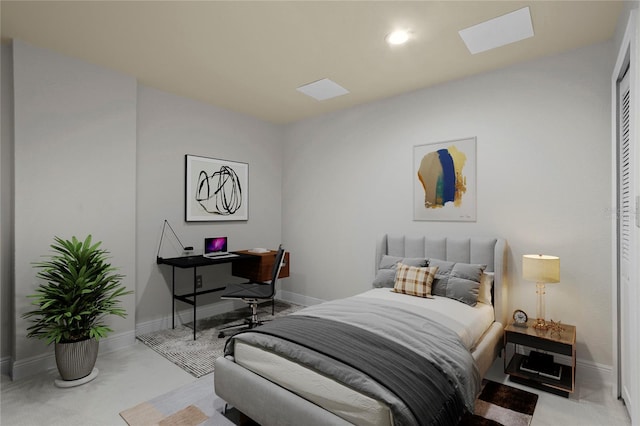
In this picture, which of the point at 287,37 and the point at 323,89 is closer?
the point at 287,37

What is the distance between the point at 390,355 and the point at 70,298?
2.53m

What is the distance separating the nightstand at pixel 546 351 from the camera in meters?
2.48

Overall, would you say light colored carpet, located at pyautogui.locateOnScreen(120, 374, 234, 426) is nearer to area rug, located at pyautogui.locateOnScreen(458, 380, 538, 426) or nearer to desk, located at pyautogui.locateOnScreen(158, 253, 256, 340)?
desk, located at pyautogui.locateOnScreen(158, 253, 256, 340)

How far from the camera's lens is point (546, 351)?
2.69m

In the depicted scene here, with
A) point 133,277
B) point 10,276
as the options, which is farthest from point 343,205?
point 10,276

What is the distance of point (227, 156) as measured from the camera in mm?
4566

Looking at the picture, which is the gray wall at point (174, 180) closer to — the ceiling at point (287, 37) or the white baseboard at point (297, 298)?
the ceiling at point (287, 37)

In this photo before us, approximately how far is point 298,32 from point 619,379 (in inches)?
141

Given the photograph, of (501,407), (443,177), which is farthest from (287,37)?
(501,407)

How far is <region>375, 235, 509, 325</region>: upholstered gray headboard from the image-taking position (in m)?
3.05

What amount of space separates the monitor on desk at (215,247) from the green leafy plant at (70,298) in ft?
4.70

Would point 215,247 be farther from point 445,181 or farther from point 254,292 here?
point 445,181

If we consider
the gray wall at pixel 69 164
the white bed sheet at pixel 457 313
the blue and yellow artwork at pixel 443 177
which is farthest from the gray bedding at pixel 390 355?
the gray wall at pixel 69 164

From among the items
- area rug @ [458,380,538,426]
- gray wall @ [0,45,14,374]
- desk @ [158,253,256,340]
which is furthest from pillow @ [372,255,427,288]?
gray wall @ [0,45,14,374]
